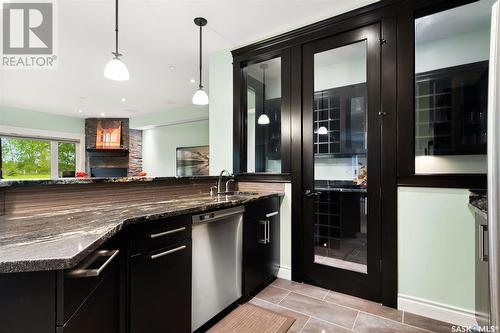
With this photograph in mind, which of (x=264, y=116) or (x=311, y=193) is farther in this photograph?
(x=264, y=116)

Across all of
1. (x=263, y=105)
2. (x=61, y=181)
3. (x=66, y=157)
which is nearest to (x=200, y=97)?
(x=263, y=105)

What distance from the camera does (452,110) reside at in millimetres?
2086

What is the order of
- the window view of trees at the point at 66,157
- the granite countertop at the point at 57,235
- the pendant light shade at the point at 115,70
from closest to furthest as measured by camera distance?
the granite countertop at the point at 57,235 < the pendant light shade at the point at 115,70 < the window view of trees at the point at 66,157

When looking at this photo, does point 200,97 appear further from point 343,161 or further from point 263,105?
point 343,161

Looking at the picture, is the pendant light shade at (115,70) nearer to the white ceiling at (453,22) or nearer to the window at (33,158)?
the white ceiling at (453,22)

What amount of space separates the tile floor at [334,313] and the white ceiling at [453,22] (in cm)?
242

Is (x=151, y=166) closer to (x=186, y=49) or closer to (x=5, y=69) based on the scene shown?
(x=5, y=69)

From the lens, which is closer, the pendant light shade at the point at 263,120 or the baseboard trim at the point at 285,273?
the baseboard trim at the point at 285,273

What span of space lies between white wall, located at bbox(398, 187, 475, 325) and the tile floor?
0.14m

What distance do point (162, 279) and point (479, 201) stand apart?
7.00 ft

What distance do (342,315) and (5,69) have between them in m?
5.80

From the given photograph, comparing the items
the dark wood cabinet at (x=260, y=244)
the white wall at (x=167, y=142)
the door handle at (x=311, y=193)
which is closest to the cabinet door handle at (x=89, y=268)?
the dark wood cabinet at (x=260, y=244)

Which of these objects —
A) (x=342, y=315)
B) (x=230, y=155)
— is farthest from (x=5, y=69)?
(x=342, y=315)

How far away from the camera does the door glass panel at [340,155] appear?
2.36 m
